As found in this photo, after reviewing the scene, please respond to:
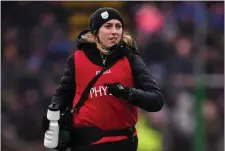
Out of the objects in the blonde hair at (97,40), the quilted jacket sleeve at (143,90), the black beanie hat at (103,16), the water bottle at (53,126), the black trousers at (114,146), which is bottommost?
the black trousers at (114,146)

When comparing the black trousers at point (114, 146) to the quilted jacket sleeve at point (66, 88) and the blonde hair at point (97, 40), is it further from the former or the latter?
the blonde hair at point (97, 40)

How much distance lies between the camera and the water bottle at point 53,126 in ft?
15.2

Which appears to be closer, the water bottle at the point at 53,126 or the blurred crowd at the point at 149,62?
the water bottle at the point at 53,126

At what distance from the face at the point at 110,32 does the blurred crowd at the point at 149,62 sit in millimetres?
4204

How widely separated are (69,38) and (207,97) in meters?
2.50

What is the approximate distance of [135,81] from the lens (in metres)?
4.65

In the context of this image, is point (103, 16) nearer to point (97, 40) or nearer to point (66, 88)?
Answer: point (97, 40)

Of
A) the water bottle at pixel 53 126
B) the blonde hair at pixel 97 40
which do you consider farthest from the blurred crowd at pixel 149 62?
the water bottle at pixel 53 126

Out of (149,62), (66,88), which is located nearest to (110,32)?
(66,88)

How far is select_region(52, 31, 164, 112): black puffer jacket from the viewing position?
450 centimetres

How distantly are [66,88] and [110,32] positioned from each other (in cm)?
49

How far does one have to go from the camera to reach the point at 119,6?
10.8m

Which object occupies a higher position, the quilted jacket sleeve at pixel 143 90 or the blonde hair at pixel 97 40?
the blonde hair at pixel 97 40

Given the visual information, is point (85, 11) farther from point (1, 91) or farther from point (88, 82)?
point (88, 82)
